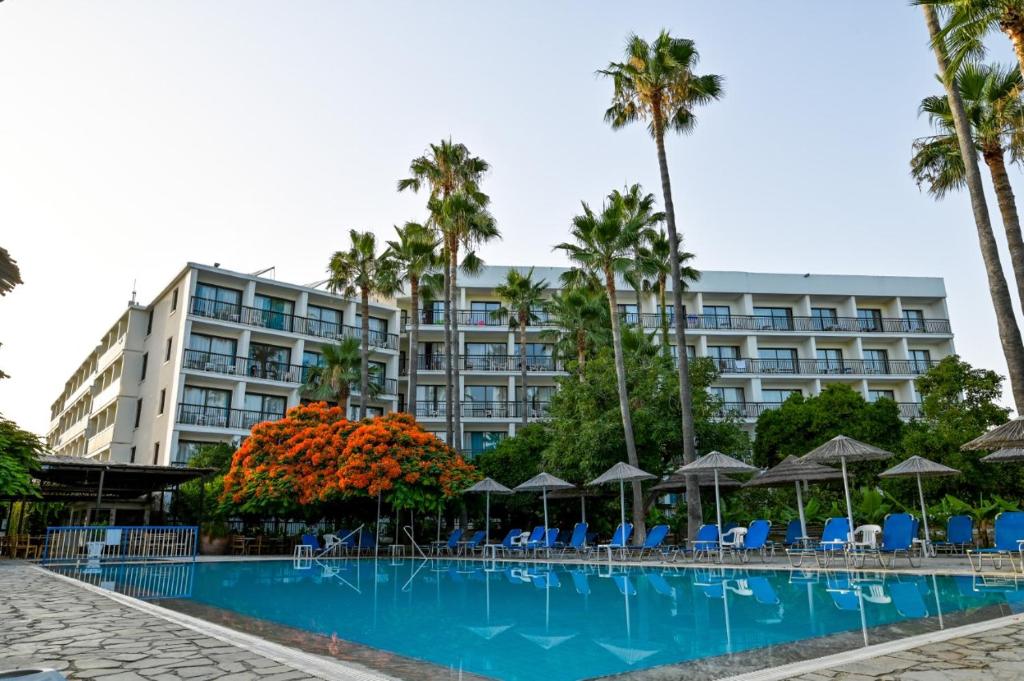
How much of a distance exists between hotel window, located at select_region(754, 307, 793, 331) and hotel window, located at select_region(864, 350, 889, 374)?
189 inches

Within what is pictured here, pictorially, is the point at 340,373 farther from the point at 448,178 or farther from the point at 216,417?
the point at 448,178

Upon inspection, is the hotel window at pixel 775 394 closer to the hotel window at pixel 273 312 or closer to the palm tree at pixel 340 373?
the palm tree at pixel 340 373

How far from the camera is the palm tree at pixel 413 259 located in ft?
88.8

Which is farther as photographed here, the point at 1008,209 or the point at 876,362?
the point at 876,362

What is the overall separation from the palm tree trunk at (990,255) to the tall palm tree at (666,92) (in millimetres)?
7791

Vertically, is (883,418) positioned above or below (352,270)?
below

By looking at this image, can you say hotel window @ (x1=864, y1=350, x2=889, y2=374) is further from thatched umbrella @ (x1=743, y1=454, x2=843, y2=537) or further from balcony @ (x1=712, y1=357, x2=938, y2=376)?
thatched umbrella @ (x1=743, y1=454, x2=843, y2=537)

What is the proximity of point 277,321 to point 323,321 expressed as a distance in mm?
2434

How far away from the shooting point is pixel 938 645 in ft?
17.8

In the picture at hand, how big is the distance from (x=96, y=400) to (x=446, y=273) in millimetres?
24407

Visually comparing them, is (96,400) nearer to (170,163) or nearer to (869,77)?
(170,163)

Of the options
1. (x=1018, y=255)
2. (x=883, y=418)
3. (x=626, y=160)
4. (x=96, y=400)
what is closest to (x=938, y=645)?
(x=1018, y=255)

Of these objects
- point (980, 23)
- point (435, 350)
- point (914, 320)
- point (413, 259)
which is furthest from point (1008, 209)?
point (914, 320)

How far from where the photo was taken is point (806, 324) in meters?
40.8
